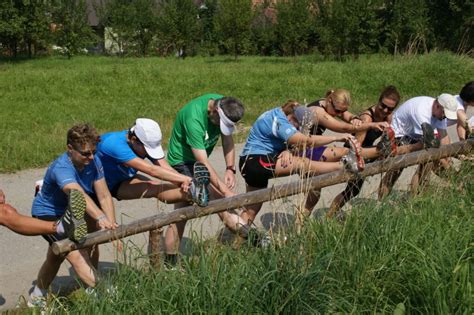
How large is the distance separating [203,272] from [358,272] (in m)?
1.02

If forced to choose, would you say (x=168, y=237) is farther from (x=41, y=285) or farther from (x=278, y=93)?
(x=278, y=93)

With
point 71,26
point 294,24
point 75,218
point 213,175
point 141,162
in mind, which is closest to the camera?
point 75,218

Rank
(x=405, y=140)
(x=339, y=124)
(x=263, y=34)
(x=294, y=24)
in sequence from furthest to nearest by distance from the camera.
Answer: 1. (x=263, y=34)
2. (x=294, y=24)
3. (x=405, y=140)
4. (x=339, y=124)

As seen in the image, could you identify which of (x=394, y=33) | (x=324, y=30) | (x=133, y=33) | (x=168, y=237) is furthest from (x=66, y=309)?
(x=133, y=33)

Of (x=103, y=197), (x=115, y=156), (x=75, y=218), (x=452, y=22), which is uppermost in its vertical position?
(x=452, y=22)

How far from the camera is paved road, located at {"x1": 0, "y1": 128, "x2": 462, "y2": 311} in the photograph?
16.1 feet

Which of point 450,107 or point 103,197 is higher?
point 450,107

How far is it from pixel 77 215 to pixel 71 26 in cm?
3627

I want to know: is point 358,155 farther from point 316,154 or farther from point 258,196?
point 258,196

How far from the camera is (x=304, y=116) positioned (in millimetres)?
5137

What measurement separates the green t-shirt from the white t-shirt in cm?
221

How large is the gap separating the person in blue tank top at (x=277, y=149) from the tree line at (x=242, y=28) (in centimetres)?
2800

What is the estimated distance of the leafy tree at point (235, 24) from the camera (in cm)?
3666

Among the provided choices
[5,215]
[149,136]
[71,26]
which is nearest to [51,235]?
[5,215]
